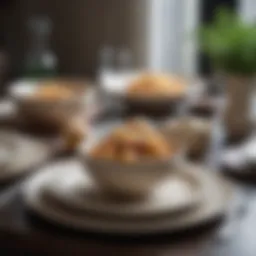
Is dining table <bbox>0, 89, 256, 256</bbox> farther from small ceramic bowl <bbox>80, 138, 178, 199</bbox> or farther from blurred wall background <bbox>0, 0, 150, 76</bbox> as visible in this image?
blurred wall background <bbox>0, 0, 150, 76</bbox>

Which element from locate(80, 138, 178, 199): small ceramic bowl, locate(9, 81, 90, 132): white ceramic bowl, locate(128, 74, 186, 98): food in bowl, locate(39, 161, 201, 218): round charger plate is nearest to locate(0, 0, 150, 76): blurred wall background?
locate(128, 74, 186, 98): food in bowl

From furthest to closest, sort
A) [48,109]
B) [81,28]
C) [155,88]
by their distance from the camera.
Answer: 1. [81,28]
2. [155,88]
3. [48,109]

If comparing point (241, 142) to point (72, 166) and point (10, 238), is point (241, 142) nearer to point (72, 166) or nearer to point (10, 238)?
point (72, 166)

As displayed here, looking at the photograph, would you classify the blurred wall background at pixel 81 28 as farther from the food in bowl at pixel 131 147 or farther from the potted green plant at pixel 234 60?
the food in bowl at pixel 131 147

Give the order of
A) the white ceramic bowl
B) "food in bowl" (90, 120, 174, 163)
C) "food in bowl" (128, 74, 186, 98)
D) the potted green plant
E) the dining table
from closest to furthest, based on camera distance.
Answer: the dining table
"food in bowl" (90, 120, 174, 163)
the potted green plant
the white ceramic bowl
"food in bowl" (128, 74, 186, 98)

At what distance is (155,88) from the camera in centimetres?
181

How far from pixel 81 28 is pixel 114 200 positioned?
6.17 ft

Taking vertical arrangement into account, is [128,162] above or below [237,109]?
below

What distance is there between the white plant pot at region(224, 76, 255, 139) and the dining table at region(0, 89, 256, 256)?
482 mm

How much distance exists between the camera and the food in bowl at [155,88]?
1796 millimetres

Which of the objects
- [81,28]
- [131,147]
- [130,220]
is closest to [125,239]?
[130,220]

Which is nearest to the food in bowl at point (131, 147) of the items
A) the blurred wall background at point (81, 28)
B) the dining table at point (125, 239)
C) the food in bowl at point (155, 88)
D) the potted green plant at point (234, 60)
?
the dining table at point (125, 239)

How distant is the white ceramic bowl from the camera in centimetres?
162

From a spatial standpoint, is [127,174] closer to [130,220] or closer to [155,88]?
[130,220]
